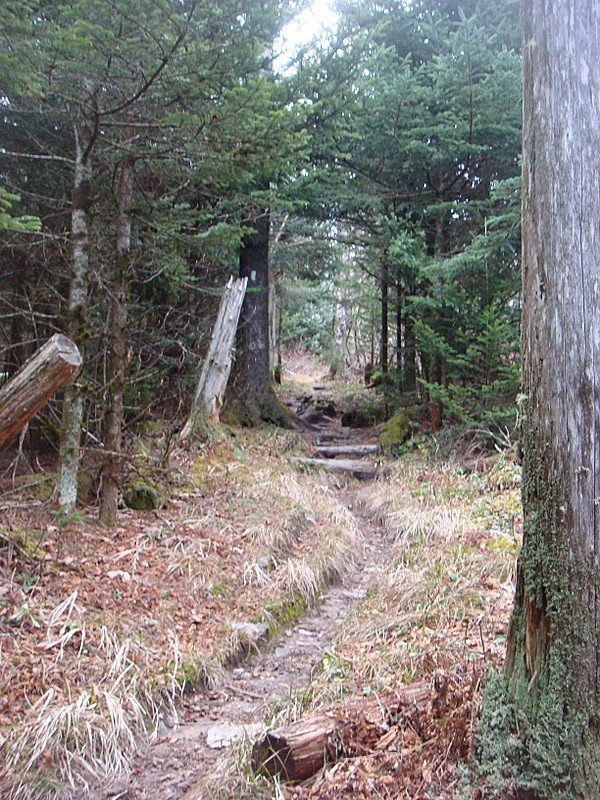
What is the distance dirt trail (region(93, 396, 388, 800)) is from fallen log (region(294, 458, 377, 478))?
3.84m

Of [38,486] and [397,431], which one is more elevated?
[397,431]

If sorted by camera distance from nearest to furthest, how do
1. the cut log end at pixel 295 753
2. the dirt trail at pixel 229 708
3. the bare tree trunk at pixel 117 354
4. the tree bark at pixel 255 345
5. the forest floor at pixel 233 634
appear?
the cut log end at pixel 295 753 < the forest floor at pixel 233 634 < the dirt trail at pixel 229 708 < the bare tree trunk at pixel 117 354 < the tree bark at pixel 255 345

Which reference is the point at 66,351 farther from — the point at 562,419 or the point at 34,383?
the point at 562,419

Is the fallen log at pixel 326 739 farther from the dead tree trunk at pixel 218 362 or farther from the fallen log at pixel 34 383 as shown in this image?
the dead tree trunk at pixel 218 362

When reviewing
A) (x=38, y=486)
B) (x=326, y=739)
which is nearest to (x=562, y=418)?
(x=326, y=739)

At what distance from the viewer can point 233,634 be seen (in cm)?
435

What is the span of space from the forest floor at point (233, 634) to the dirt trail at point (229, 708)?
13 mm

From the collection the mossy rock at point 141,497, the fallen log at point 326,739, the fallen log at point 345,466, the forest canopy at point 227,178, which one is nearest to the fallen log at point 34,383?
the forest canopy at point 227,178

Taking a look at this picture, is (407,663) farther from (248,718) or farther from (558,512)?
(558,512)

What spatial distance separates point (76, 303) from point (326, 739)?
400 centimetres

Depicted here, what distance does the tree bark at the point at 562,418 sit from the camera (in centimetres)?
200

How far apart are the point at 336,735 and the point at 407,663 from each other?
38.9 inches

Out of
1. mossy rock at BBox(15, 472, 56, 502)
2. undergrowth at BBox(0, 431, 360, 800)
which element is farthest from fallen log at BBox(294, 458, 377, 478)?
mossy rock at BBox(15, 472, 56, 502)

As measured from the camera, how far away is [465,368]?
9.09 m
